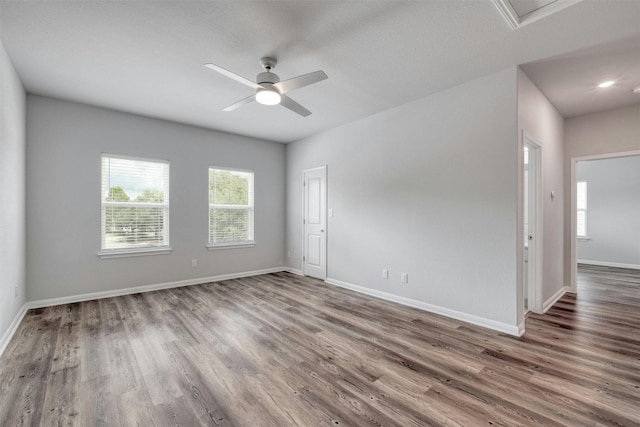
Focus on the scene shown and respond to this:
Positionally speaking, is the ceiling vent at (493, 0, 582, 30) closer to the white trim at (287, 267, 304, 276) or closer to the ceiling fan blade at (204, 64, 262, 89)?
the ceiling fan blade at (204, 64, 262, 89)

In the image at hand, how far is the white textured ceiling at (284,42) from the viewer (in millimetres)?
2150

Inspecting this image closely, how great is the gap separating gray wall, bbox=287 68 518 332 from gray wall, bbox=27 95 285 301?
233cm

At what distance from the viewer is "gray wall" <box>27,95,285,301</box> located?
12.4 ft

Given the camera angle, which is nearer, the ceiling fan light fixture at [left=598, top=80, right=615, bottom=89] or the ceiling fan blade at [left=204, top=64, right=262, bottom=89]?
the ceiling fan blade at [left=204, top=64, right=262, bottom=89]

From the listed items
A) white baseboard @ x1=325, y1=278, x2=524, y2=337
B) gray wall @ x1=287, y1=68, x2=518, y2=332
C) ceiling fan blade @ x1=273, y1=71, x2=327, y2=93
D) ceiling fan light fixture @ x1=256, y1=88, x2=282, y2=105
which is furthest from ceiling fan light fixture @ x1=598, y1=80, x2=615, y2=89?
ceiling fan light fixture @ x1=256, y1=88, x2=282, y2=105

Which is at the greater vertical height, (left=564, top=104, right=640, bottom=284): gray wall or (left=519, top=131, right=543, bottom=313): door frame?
(left=564, top=104, right=640, bottom=284): gray wall

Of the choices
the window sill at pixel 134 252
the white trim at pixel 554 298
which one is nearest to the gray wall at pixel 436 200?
the white trim at pixel 554 298

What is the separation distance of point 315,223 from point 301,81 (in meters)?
3.32

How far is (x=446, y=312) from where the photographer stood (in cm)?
347

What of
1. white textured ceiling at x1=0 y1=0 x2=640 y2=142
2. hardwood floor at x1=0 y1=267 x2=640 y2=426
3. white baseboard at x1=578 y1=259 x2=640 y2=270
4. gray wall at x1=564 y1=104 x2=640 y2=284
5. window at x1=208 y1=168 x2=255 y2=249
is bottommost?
hardwood floor at x1=0 y1=267 x2=640 y2=426

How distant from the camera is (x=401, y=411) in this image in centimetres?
180

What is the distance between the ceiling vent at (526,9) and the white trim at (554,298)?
3277 millimetres

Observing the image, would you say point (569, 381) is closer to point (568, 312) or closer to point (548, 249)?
point (568, 312)

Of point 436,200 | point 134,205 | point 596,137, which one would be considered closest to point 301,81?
point 436,200
